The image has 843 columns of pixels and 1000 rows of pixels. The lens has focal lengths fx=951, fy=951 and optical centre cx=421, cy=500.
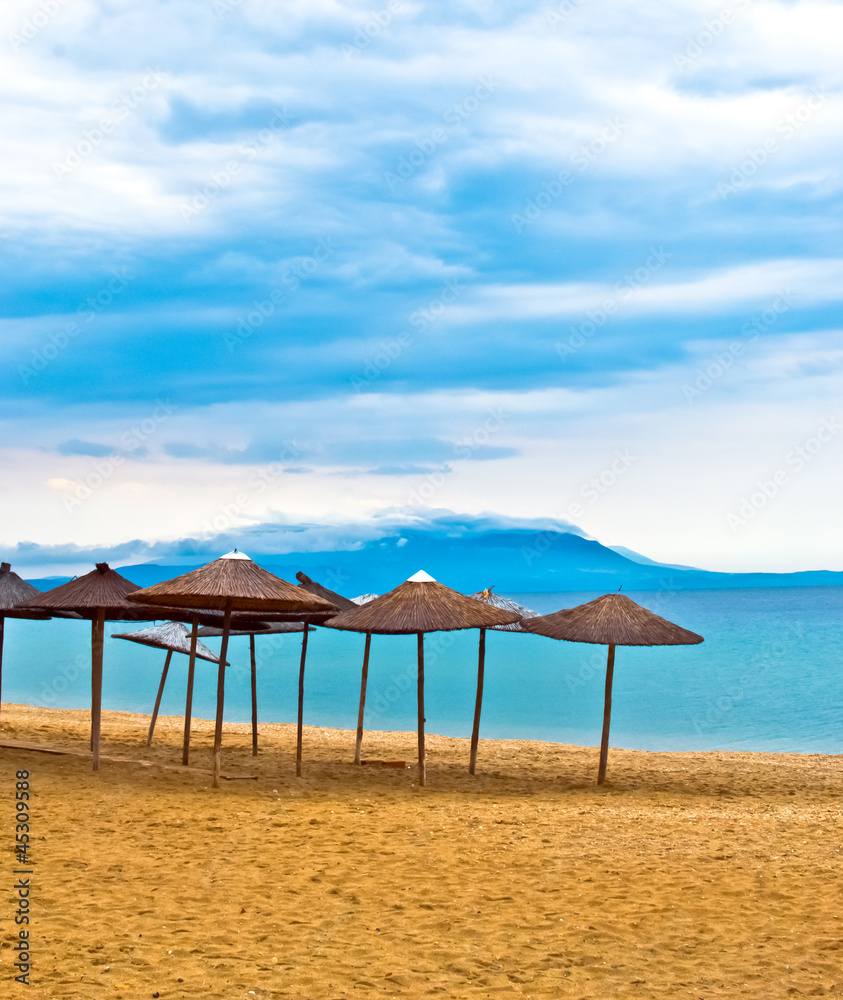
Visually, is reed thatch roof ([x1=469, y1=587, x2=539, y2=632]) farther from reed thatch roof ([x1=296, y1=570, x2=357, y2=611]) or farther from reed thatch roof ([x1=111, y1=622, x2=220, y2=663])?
reed thatch roof ([x1=111, y1=622, x2=220, y2=663])

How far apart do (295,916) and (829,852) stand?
489 centimetres

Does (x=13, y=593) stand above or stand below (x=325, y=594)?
below

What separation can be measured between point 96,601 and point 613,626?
254 inches

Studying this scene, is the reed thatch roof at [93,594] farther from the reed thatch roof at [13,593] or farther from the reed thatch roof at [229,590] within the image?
the reed thatch roof at [229,590]

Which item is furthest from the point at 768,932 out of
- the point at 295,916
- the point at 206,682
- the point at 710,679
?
the point at 206,682

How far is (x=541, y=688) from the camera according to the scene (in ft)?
147

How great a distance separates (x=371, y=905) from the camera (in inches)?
267

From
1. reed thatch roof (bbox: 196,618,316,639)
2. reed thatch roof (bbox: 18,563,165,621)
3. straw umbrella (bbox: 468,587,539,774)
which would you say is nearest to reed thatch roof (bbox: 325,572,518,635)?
straw umbrella (bbox: 468,587,539,774)

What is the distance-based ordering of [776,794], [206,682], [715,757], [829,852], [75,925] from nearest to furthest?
[75,925] → [829,852] → [776,794] → [715,757] → [206,682]

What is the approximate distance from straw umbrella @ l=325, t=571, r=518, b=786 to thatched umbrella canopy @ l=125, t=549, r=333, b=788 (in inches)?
26.8

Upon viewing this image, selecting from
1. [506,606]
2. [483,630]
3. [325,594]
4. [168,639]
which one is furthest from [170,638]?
[506,606]

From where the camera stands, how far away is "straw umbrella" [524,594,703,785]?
1204cm

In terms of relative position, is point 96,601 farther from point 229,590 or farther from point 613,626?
point 613,626

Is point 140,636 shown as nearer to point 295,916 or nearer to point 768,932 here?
point 295,916
